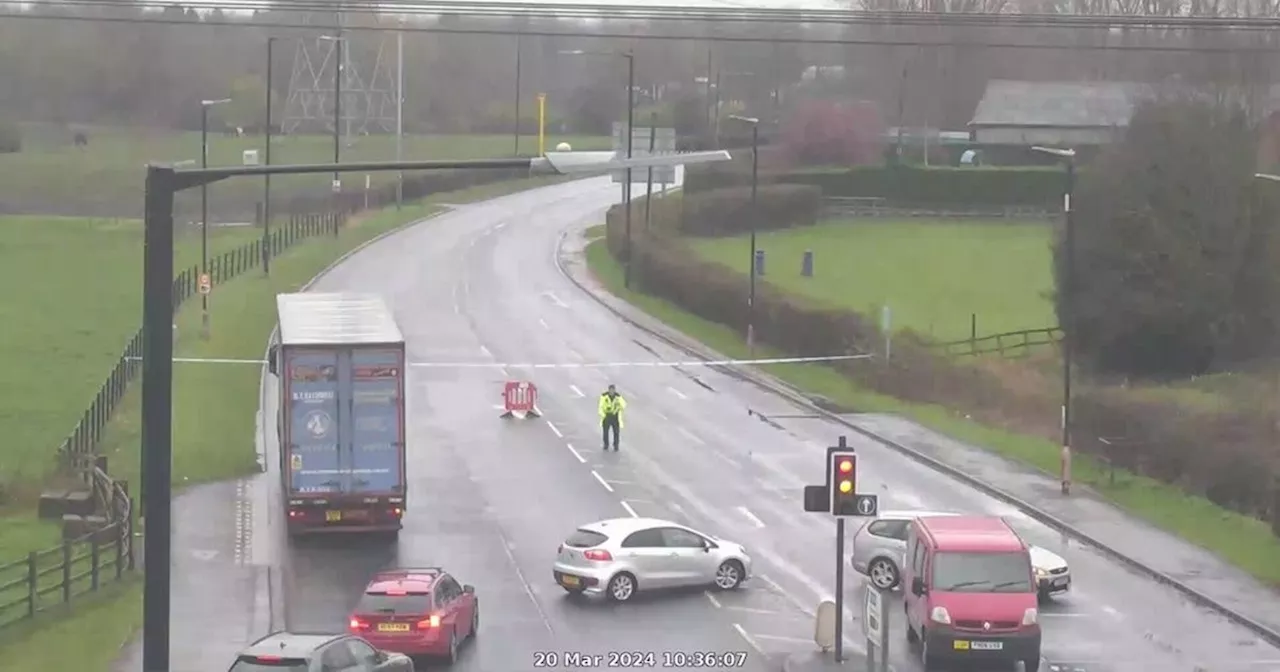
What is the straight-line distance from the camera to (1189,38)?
90.4 m

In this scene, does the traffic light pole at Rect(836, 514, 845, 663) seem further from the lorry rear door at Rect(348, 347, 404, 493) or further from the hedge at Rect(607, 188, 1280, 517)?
the hedge at Rect(607, 188, 1280, 517)

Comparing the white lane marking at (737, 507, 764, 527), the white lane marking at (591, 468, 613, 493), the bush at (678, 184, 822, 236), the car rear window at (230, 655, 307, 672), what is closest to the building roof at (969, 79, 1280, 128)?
the bush at (678, 184, 822, 236)

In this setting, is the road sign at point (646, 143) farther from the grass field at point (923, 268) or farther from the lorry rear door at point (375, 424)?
the lorry rear door at point (375, 424)

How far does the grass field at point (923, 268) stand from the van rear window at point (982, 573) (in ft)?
113

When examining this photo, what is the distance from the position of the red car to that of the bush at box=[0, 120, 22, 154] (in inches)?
3290

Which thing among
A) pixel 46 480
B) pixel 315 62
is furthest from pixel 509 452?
pixel 315 62

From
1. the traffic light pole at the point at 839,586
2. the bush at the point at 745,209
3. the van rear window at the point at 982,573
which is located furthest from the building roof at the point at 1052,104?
the traffic light pole at the point at 839,586

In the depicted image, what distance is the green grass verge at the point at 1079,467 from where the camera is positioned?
34.2m

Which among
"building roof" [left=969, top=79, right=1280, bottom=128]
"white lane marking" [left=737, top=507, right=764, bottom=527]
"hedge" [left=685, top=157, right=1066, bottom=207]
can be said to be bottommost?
"white lane marking" [left=737, top=507, right=764, bottom=527]

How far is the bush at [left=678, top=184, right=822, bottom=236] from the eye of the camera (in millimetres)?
90875

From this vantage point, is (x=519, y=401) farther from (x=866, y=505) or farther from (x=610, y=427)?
(x=866, y=505)

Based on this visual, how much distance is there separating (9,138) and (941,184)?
52332mm

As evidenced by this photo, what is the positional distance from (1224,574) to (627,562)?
1074cm

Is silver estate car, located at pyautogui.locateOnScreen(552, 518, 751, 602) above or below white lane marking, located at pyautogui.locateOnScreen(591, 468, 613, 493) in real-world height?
above
